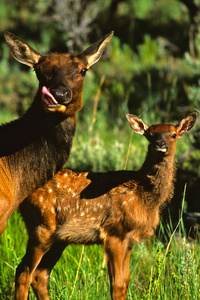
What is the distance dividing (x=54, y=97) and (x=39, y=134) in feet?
1.66

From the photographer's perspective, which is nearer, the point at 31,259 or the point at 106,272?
the point at 31,259

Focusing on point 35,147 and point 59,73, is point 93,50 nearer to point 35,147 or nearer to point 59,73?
point 59,73

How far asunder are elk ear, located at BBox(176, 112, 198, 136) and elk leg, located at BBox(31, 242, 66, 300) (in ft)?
5.18

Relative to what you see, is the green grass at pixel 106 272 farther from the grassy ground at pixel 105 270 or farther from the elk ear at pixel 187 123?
the elk ear at pixel 187 123

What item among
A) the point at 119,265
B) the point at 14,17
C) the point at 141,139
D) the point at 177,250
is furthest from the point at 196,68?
the point at 14,17

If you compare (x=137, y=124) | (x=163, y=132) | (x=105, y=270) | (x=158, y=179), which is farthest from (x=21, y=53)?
(x=105, y=270)

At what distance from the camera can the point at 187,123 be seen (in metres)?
5.16

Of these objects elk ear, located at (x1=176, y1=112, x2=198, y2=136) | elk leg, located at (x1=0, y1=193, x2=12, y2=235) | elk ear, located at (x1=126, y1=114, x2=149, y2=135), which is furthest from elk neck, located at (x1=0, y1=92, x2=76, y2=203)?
elk ear, located at (x1=176, y1=112, x2=198, y2=136)

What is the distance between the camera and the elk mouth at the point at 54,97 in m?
4.16

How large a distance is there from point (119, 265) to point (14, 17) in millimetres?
10559

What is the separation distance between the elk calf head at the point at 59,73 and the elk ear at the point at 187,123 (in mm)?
1055

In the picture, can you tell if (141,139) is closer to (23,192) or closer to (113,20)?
(23,192)

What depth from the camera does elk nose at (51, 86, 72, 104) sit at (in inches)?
164

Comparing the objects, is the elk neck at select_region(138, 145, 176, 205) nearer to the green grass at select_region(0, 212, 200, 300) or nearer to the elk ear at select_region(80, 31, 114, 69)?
the green grass at select_region(0, 212, 200, 300)
